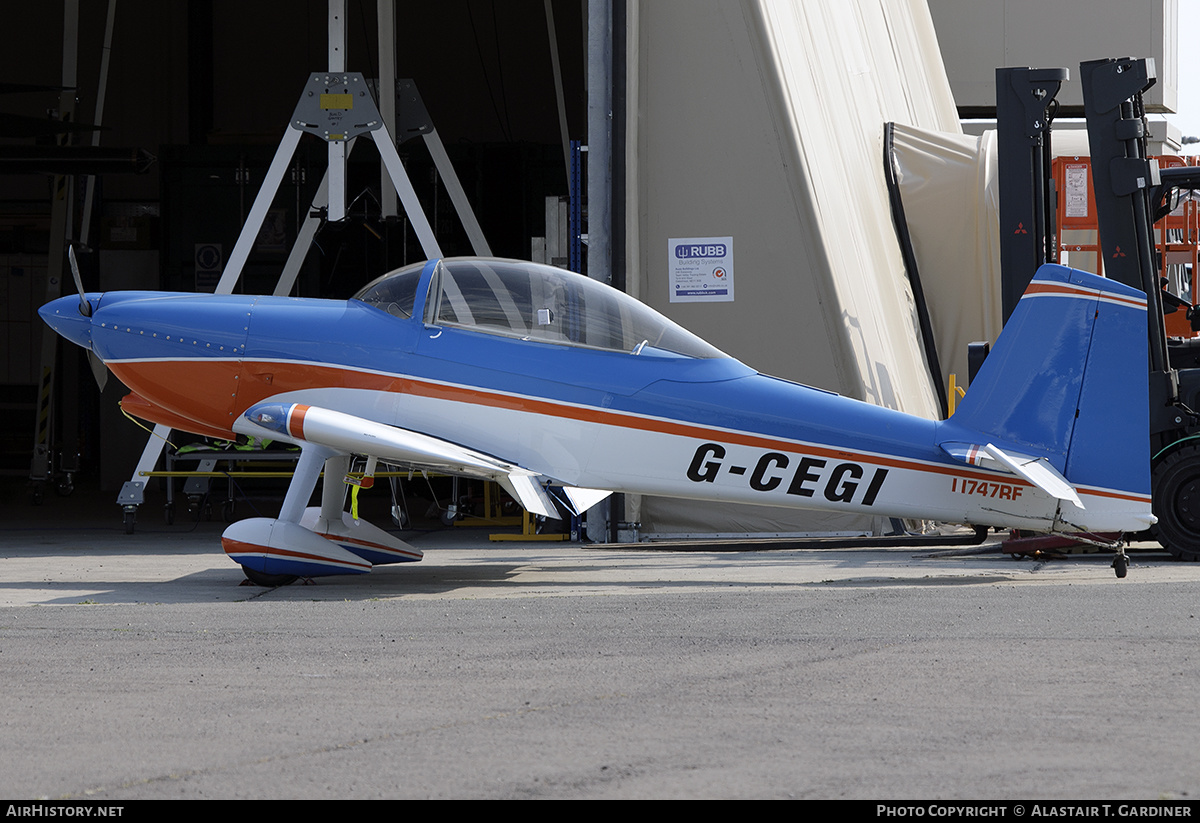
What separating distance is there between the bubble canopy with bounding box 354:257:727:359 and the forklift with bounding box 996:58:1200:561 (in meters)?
2.93

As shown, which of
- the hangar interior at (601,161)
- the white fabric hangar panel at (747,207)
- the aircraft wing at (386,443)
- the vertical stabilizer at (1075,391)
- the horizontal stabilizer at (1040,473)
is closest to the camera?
the horizontal stabilizer at (1040,473)

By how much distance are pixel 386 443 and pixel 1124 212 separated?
524cm

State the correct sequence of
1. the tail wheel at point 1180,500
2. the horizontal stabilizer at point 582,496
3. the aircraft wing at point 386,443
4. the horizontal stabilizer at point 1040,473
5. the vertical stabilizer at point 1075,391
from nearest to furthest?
1. the horizontal stabilizer at point 1040,473
2. the aircraft wing at point 386,443
3. the vertical stabilizer at point 1075,391
4. the horizontal stabilizer at point 582,496
5. the tail wheel at point 1180,500

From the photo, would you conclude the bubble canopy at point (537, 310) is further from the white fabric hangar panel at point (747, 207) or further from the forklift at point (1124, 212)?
the forklift at point (1124, 212)

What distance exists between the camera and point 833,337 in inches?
374

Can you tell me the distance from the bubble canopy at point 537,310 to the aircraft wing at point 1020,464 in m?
1.56

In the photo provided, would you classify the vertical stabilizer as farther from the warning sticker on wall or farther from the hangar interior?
the warning sticker on wall

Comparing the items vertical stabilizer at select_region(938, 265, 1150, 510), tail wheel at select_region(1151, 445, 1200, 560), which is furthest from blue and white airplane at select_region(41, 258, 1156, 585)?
tail wheel at select_region(1151, 445, 1200, 560)

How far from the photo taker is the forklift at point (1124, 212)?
7.93 metres

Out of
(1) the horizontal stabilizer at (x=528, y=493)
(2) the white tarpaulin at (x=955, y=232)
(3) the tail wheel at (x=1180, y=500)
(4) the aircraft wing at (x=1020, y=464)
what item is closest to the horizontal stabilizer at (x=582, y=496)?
(1) the horizontal stabilizer at (x=528, y=493)

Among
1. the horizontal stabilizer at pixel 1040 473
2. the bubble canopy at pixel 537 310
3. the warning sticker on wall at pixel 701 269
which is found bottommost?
the horizontal stabilizer at pixel 1040 473

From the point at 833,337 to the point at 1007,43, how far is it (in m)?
8.28

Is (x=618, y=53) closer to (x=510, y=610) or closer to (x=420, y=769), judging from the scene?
(x=510, y=610)

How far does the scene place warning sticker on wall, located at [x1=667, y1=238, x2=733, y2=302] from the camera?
9.67 meters
